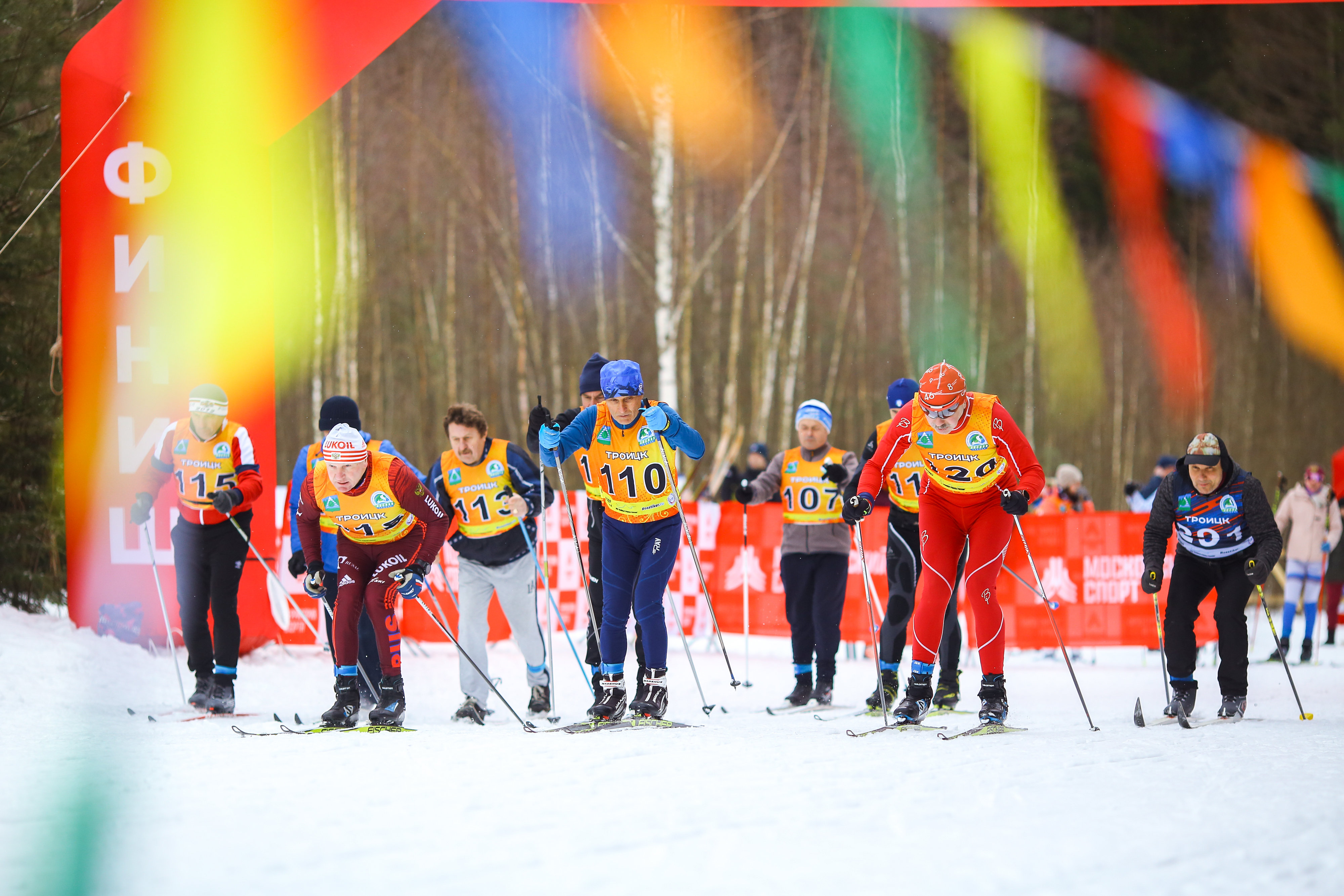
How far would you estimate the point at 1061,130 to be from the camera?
837 inches

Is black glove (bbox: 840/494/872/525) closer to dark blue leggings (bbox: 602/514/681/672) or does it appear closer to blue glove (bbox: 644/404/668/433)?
dark blue leggings (bbox: 602/514/681/672)

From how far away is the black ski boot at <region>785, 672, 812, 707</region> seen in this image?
6707 millimetres

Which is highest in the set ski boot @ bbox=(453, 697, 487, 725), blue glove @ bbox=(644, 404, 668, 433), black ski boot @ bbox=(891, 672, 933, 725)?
blue glove @ bbox=(644, 404, 668, 433)

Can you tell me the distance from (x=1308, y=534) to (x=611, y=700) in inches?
284

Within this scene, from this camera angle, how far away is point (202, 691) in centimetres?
625

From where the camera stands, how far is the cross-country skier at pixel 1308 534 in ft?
33.4

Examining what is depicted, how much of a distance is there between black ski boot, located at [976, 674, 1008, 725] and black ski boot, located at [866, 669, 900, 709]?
0.94 meters

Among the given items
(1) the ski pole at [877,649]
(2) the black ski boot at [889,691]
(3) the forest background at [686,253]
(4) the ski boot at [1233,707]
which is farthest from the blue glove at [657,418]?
Result: (3) the forest background at [686,253]

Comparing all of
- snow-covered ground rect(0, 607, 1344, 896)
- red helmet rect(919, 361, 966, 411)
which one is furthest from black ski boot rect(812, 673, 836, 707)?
red helmet rect(919, 361, 966, 411)

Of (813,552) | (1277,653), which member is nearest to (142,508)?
(813,552)

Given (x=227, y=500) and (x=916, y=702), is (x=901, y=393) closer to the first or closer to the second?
(x=916, y=702)

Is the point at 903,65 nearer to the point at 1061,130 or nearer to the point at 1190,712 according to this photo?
the point at 1061,130

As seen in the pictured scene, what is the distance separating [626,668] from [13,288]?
15.7 feet

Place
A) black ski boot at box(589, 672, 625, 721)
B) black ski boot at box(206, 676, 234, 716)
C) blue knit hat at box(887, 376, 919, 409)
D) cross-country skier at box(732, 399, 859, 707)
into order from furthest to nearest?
cross-country skier at box(732, 399, 859, 707)
blue knit hat at box(887, 376, 919, 409)
black ski boot at box(206, 676, 234, 716)
black ski boot at box(589, 672, 625, 721)
